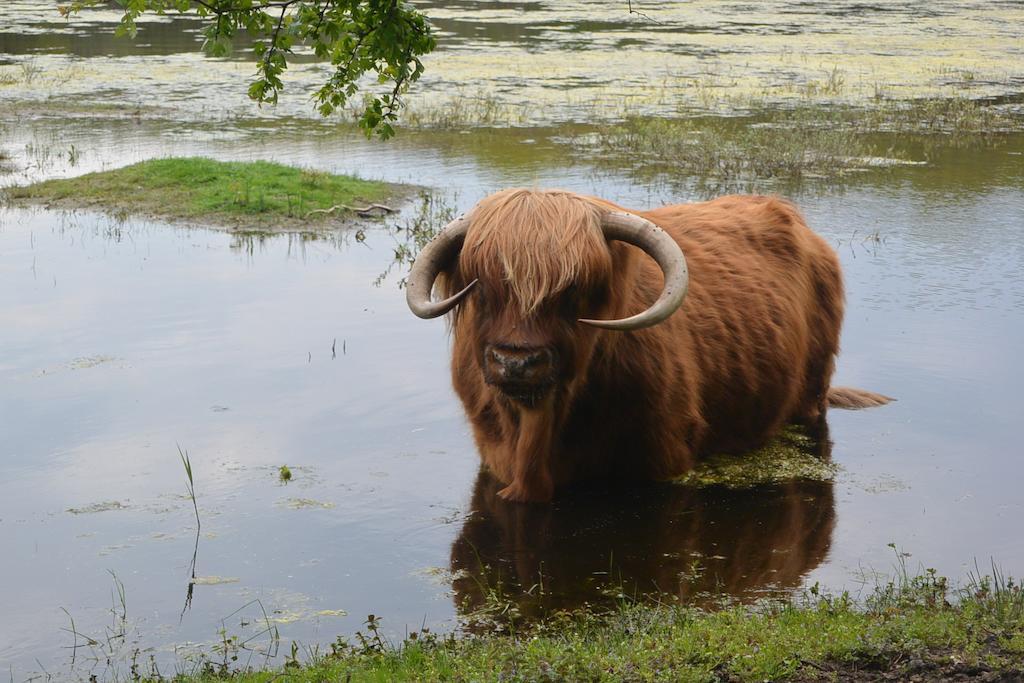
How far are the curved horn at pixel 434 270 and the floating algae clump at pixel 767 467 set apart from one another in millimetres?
1592

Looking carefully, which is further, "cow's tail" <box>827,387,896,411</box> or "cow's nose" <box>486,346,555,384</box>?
"cow's tail" <box>827,387,896,411</box>

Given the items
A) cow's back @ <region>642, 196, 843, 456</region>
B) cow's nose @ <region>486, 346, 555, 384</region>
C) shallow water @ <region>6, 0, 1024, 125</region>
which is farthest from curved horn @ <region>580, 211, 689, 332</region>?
shallow water @ <region>6, 0, 1024, 125</region>

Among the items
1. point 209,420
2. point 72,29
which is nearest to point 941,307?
point 209,420

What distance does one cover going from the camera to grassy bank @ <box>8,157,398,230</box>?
11641 mm

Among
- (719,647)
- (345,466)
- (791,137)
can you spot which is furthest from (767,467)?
(791,137)

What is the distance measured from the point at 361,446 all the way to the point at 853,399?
2.85 m

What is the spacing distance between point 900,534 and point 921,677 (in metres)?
1.96

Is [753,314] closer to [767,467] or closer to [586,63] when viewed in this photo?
[767,467]

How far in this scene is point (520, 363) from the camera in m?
4.89

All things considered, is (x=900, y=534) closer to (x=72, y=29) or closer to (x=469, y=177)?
(x=469, y=177)

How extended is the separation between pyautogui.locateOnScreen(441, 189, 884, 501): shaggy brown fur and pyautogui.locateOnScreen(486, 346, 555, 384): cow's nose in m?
0.04

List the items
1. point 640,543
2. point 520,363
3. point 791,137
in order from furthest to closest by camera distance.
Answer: point 791,137
point 640,543
point 520,363

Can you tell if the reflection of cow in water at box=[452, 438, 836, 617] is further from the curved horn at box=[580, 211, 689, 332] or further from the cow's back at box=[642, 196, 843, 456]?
the curved horn at box=[580, 211, 689, 332]

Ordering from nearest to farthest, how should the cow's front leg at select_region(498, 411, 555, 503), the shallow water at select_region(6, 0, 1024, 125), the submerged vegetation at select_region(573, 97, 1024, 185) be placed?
the cow's front leg at select_region(498, 411, 555, 503) < the submerged vegetation at select_region(573, 97, 1024, 185) < the shallow water at select_region(6, 0, 1024, 125)
